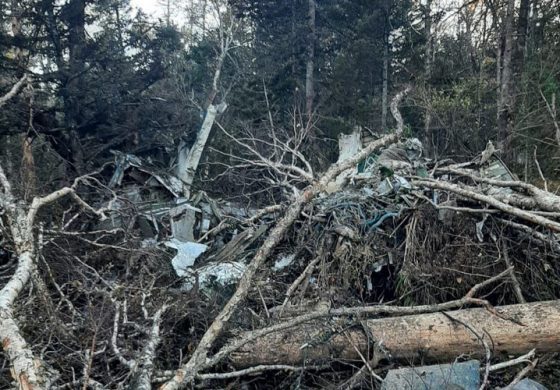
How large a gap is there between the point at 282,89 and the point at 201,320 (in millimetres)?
12323

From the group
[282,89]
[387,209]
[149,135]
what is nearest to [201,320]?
[387,209]

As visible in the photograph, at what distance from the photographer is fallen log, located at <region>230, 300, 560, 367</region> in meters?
3.21

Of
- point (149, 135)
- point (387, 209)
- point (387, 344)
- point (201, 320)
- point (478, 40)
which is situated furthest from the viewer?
point (478, 40)

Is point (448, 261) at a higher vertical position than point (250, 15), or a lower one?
lower

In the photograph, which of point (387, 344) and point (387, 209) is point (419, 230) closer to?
point (387, 209)

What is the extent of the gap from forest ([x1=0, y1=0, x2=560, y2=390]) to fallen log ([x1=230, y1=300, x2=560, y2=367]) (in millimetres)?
14

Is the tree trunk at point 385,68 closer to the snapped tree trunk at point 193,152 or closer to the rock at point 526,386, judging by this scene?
the snapped tree trunk at point 193,152

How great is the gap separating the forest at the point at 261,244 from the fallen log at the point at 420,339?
1cm

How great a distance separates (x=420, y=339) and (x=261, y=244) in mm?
2594

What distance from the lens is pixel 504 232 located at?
4.15m

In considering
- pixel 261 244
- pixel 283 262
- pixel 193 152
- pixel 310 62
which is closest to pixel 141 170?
pixel 193 152

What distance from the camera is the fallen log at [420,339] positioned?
3207 millimetres

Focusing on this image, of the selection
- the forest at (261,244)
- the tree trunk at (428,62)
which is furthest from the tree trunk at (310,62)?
the tree trunk at (428,62)

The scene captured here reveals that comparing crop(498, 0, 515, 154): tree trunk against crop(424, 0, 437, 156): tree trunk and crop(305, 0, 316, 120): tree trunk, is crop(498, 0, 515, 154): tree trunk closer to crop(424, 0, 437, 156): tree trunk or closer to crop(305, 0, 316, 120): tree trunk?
crop(424, 0, 437, 156): tree trunk
